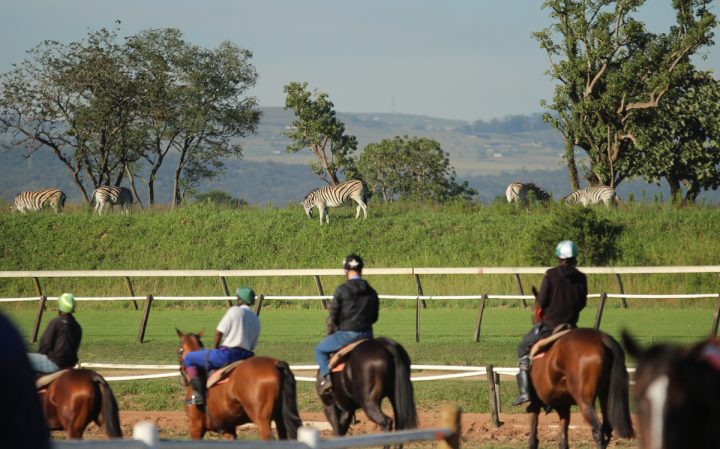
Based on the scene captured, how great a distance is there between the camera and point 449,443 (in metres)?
8.29

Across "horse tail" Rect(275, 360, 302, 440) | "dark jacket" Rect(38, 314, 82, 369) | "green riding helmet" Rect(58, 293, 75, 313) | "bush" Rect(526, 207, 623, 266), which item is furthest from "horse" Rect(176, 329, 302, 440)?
"bush" Rect(526, 207, 623, 266)

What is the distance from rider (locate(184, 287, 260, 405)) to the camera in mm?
12812

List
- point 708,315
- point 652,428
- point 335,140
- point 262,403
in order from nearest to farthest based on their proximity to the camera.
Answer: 1. point 652,428
2. point 262,403
3. point 708,315
4. point 335,140

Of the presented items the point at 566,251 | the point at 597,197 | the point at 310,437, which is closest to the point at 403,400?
the point at 566,251

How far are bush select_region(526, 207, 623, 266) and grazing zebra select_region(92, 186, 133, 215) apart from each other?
1754 cm

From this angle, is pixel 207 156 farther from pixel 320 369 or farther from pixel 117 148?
pixel 320 369

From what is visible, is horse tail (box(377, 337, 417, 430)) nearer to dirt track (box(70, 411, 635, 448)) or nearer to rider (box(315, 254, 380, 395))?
rider (box(315, 254, 380, 395))

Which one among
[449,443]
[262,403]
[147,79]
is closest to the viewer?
[449,443]

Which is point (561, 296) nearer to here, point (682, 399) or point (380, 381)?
point (380, 381)

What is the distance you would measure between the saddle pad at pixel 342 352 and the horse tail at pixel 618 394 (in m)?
2.76

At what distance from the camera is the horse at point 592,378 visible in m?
12.6

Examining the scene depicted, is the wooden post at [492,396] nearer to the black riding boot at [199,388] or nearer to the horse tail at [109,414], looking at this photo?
the black riding boot at [199,388]

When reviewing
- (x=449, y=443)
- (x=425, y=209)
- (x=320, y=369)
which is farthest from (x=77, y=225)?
(x=449, y=443)

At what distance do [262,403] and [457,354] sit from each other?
11083mm
